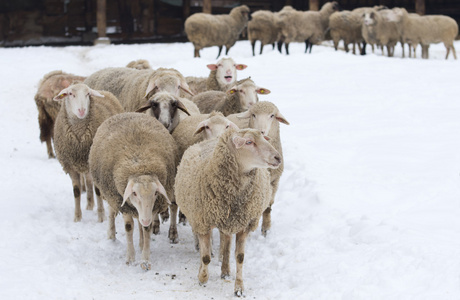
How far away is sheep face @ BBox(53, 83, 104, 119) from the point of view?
21.9 feet

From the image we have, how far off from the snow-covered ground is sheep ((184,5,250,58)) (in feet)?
24.3

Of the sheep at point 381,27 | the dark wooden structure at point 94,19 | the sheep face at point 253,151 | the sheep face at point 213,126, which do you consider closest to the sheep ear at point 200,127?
the sheep face at point 213,126

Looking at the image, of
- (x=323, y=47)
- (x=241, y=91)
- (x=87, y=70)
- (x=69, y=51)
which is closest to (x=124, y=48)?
(x=69, y=51)

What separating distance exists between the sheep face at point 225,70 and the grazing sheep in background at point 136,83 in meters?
1.20

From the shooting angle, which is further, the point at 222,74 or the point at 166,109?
the point at 222,74

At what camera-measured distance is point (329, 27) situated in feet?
63.7

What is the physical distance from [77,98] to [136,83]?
1.49 meters

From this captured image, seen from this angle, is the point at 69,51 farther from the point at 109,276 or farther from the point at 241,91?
the point at 109,276

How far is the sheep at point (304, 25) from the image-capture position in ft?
62.1

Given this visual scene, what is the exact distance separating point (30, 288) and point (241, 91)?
3.74 m

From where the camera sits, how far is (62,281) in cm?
479

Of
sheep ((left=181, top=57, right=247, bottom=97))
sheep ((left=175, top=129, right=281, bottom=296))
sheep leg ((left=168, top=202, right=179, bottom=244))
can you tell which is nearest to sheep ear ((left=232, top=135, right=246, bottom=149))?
sheep ((left=175, top=129, right=281, bottom=296))

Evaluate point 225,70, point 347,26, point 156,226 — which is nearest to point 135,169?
point 156,226

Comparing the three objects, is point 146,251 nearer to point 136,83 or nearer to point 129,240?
point 129,240
